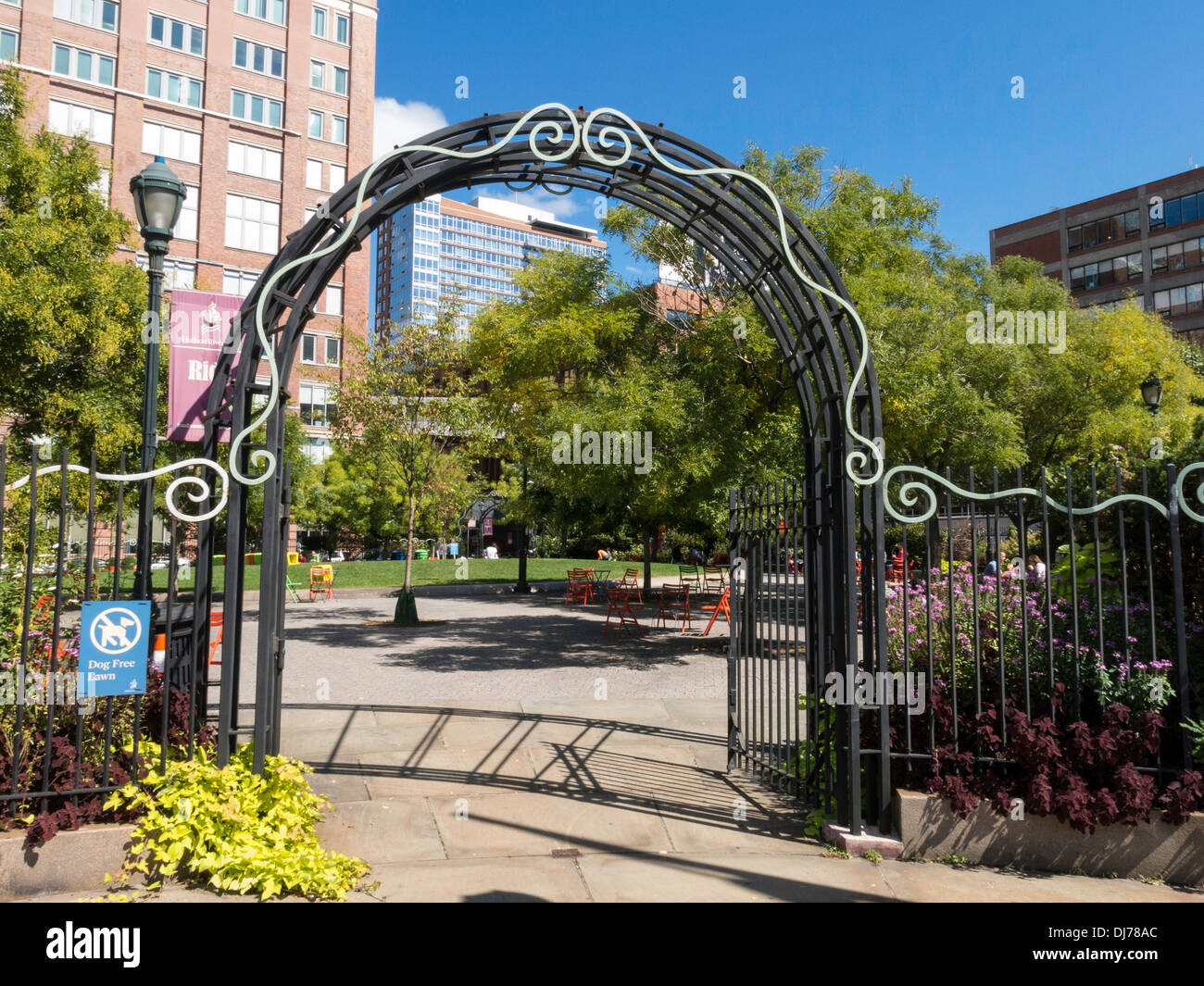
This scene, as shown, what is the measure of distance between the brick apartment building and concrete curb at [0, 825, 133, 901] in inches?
1324

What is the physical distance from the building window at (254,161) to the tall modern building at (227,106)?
0.16 ft

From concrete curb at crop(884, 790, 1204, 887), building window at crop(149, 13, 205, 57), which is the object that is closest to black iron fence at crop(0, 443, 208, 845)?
concrete curb at crop(884, 790, 1204, 887)

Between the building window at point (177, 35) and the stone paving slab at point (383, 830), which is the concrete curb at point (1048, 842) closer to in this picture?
the stone paving slab at point (383, 830)

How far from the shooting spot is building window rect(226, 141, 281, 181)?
1676 inches

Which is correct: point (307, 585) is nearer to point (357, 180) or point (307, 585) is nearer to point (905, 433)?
point (905, 433)

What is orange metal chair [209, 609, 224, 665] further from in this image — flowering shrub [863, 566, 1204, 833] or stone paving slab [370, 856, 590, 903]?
flowering shrub [863, 566, 1204, 833]

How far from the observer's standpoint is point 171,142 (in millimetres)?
40719

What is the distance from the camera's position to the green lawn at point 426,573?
2800 centimetres

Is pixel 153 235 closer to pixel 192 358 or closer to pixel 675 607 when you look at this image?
pixel 192 358

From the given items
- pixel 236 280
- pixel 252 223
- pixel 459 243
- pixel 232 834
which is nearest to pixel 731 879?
pixel 232 834

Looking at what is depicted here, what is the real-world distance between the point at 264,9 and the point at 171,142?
28.9 ft

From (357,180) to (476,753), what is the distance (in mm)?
4871

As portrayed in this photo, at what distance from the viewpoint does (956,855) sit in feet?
17.3

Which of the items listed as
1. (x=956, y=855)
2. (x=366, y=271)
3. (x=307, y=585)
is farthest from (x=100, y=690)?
(x=366, y=271)
